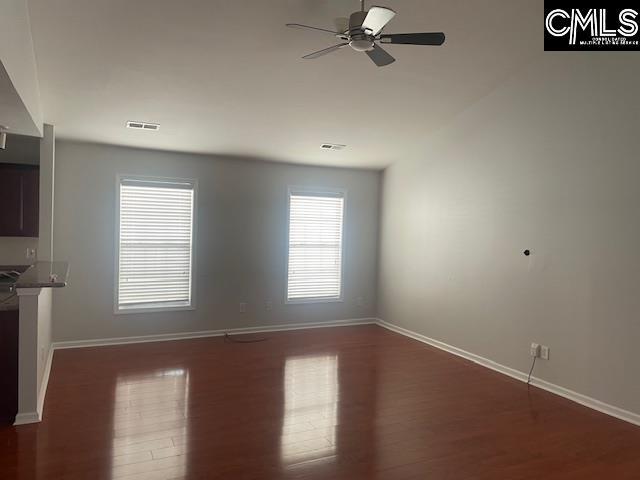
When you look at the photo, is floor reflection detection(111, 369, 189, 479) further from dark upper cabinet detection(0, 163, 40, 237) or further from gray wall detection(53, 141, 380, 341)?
dark upper cabinet detection(0, 163, 40, 237)

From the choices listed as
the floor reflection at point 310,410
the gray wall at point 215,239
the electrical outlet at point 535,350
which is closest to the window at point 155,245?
the gray wall at point 215,239

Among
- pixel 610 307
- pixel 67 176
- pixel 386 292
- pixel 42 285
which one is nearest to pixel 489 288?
pixel 610 307

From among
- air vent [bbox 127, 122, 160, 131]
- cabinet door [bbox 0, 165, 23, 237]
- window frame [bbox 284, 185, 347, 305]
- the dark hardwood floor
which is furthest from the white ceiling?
the dark hardwood floor

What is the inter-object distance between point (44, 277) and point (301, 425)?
2.19 m

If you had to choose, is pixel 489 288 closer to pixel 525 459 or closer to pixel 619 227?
pixel 619 227

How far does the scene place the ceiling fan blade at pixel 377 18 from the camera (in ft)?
8.13

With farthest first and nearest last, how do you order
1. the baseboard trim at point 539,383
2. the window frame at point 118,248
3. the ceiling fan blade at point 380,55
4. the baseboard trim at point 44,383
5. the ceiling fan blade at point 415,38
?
the window frame at point 118,248, the baseboard trim at point 539,383, the baseboard trim at point 44,383, the ceiling fan blade at point 380,55, the ceiling fan blade at point 415,38

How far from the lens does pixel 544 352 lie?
4.18 meters

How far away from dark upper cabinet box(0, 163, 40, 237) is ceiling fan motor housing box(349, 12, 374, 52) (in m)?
3.67

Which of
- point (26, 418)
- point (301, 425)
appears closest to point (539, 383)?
point (301, 425)

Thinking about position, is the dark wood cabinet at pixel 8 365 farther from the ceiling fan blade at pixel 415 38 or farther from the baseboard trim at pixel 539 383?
the baseboard trim at pixel 539 383

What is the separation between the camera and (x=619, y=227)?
3.61m

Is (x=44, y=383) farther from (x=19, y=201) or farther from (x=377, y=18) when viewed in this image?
(x=377, y=18)

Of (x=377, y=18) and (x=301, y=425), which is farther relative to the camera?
(x=301, y=425)
